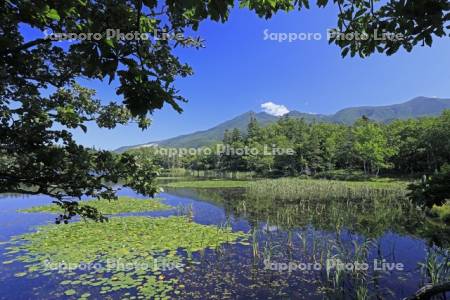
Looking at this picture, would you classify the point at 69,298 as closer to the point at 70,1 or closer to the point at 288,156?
the point at 70,1

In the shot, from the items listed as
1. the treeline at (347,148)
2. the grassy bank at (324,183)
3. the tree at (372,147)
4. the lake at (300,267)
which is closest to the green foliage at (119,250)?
the lake at (300,267)

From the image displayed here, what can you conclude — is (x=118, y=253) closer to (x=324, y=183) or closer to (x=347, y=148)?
(x=324, y=183)

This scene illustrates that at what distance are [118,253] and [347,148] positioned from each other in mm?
45164

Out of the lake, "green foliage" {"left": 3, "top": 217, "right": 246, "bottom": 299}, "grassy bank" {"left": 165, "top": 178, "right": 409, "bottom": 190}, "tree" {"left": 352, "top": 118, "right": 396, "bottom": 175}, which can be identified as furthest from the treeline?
the lake

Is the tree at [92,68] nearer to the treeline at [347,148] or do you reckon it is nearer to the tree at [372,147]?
the treeline at [347,148]

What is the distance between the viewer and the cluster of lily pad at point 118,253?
8.15 meters

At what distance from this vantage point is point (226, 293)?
7.88m

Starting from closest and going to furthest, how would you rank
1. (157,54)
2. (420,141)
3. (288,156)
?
(157,54) < (420,141) < (288,156)

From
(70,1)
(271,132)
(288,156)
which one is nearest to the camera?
(70,1)

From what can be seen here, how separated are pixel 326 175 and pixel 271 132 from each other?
67.1 feet

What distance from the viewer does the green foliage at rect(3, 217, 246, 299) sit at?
329 inches

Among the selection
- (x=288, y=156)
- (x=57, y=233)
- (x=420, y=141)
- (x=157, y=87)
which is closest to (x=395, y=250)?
(x=157, y=87)

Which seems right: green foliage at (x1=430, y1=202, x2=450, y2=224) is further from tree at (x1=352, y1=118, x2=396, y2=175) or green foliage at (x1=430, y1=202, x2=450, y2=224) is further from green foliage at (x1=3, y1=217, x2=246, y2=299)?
tree at (x1=352, y1=118, x2=396, y2=175)

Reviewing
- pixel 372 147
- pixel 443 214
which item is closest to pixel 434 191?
pixel 443 214
